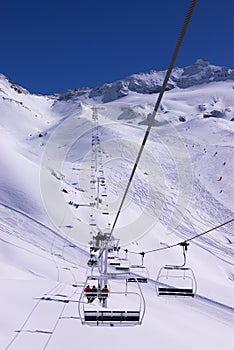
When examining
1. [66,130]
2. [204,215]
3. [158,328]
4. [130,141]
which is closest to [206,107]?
[66,130]

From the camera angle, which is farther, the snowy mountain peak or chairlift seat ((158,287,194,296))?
the snowy mountain peak

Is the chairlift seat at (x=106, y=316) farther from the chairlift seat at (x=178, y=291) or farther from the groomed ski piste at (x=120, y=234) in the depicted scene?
the chairlift seat at (x=178, y=291)

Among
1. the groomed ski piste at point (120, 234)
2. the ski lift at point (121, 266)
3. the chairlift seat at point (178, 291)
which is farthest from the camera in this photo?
the ski lift at point (121, 266)

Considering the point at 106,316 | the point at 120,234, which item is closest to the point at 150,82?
the point at 120,234

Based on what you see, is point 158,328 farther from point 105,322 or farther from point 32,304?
point 105,322

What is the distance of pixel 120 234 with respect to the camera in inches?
1027

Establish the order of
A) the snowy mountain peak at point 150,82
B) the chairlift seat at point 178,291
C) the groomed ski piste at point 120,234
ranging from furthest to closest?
the snowy mountain peak at point 150,82 < the groomed ski piste at point 120,234 < the chairlift seat at point 178,291

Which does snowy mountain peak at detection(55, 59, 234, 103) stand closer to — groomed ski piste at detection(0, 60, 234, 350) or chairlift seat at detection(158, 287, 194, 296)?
groomed ski piste at detection(0, 60, 234, 350)

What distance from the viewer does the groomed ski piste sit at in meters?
9.62

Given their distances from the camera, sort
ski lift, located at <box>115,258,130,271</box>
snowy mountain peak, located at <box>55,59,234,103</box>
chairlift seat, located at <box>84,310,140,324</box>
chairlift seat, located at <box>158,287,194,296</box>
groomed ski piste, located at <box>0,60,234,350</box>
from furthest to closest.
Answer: snowy mountain peak, located at <box>55,59,234,103</box> → ski lift, located at <box>115,258,130,271</box> → groomed ski piste, located at <box>0,60,234,350</box> → chairlift seat, located at <box>158,287,194,296</box> → chairlift seat, located at <box>84,310,140,324</box>

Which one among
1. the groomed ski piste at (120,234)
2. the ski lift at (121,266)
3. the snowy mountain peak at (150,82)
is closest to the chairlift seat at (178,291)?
the groomed ski piste at (120,234)

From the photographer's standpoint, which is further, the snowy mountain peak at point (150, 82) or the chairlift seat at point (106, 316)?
the snowy mountain peak at point (150, 82)

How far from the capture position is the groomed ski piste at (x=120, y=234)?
9.62m

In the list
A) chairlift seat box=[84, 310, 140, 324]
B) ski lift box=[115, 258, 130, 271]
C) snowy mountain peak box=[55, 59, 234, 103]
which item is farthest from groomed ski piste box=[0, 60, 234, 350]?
snowy mountain peak box=[55, 59, 234, 103]
